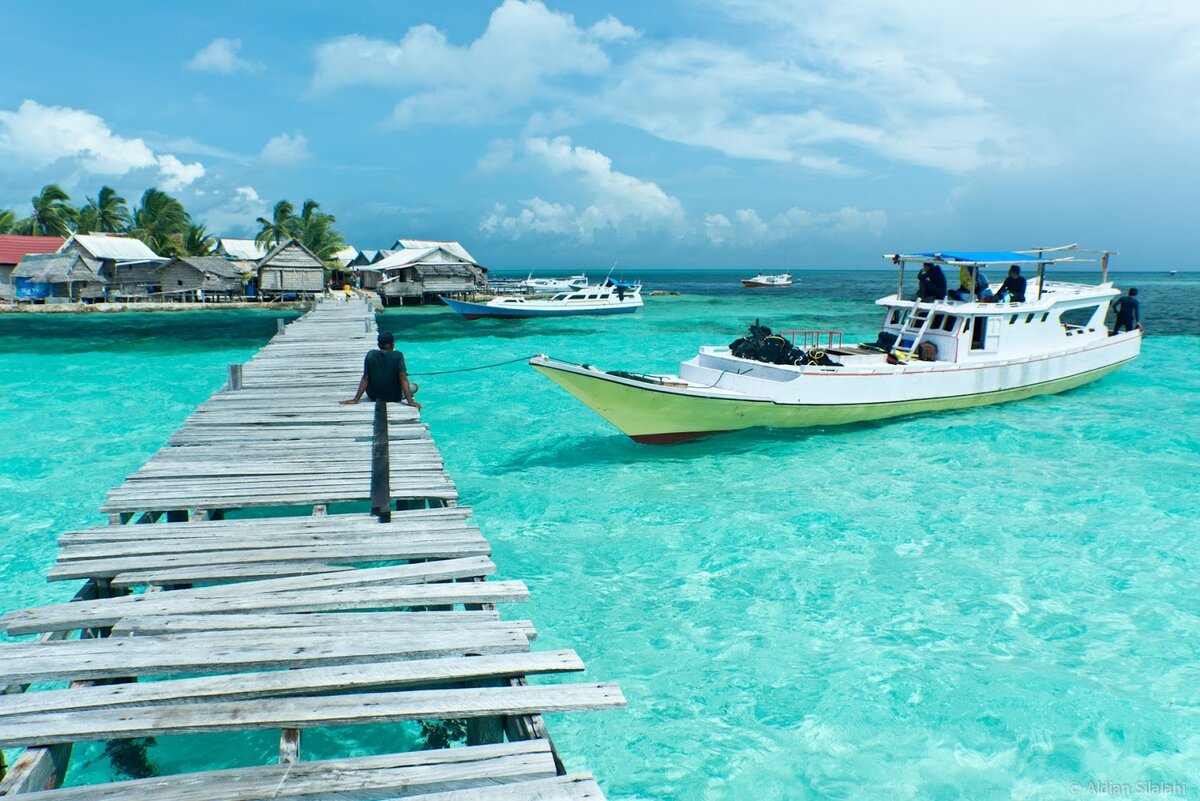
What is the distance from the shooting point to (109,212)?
59.2 m

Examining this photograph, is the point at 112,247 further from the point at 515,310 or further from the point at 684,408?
the point at 684,408

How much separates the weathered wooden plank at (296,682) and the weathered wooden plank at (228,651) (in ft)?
0.23

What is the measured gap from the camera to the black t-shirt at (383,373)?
31.3 ft

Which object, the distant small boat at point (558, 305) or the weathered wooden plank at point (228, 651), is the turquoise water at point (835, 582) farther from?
the distant small boat at point (558, 305)

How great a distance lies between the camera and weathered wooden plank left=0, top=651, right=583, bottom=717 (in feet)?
11.6

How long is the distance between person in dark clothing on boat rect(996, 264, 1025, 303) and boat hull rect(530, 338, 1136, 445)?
8.28ft

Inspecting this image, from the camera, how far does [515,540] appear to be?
32.6 ft

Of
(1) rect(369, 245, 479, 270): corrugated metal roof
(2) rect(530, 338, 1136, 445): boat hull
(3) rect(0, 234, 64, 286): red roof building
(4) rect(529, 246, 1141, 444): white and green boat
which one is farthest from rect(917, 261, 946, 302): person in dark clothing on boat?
(3) rect(0, 234, 64, 286): red roof building

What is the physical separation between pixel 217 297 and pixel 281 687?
52932 mm

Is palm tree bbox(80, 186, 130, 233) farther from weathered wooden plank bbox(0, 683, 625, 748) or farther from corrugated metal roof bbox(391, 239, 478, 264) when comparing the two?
weathered wooden plank bbox(0, 683, 625, 748)

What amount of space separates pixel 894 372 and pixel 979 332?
3.05 metres

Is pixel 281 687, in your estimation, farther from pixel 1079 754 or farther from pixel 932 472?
pixel 932 472

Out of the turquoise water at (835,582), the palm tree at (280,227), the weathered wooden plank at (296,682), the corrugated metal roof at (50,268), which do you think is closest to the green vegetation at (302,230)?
the palm tree at (280,227)

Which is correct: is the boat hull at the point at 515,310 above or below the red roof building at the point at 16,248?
below
